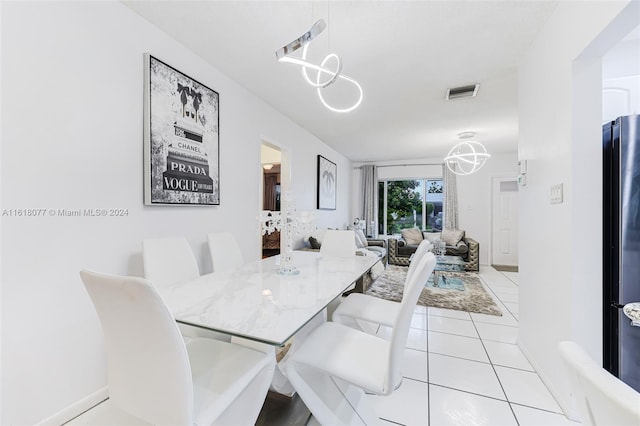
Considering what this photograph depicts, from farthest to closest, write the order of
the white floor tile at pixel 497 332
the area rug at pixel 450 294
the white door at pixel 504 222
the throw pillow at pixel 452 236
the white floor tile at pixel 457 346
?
the white door at pixel 504 222
the throw pillow at pixel 452 236
the area rug at pixel 450 294
the white floor tile at pixel 497 332
the white floor tile at pixel 457 346

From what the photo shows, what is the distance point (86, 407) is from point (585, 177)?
3092 millimetres

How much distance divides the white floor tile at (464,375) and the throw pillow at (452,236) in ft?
12.9

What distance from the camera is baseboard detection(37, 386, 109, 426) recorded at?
1.43 metres

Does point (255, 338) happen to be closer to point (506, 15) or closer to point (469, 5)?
point (469, 5)

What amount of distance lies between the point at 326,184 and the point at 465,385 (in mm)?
3956

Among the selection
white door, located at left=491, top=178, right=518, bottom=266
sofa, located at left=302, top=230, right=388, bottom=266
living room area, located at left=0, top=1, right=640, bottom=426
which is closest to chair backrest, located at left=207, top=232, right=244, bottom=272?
living room area, located at left=0, top=1, right=640, bottom=426

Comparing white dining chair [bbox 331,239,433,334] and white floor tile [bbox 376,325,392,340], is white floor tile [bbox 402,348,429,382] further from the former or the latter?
white dining chair [bbox 331,239,433,334]

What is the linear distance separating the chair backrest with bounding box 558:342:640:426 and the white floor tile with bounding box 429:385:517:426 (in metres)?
1.34

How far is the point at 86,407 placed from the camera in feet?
5.17

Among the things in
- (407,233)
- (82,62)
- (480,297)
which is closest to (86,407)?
(82,62)

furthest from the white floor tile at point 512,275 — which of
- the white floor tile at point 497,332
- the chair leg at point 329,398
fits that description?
the chair leg at point 329,398

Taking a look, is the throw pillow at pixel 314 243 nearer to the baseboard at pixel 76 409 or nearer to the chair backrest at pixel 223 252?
the chair backrest at pixel 223 252

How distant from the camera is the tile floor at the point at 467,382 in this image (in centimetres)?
153

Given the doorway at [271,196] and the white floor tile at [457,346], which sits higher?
the doorway at [271,196]
